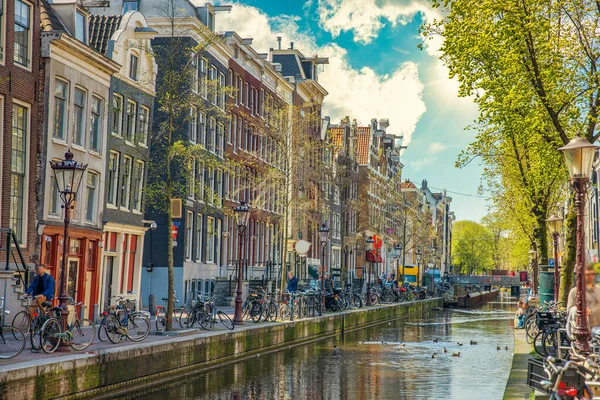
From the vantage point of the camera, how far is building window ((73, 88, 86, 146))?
30891 millimetres

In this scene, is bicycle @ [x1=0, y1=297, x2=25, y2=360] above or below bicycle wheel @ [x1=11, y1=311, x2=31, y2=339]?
below

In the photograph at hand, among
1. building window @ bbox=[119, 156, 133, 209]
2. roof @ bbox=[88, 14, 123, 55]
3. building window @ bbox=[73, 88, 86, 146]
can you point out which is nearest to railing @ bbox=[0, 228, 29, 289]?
building window @ bbox=[73, 88, 86, 146]

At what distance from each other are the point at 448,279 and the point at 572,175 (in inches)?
3928

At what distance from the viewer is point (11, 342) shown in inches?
667

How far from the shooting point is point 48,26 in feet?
94.5

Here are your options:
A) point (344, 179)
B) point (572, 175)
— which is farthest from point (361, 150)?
point (572, 175)

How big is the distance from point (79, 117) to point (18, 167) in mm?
5237

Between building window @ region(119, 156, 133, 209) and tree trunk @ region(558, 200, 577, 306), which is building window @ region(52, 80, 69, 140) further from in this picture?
tree trunk @ region(558, 200, 577, 306)

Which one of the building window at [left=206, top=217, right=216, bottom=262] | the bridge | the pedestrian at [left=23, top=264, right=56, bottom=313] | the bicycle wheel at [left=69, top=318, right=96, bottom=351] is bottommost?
the bicycle wheel at [left=69, top=318, right=96, bottom=351]

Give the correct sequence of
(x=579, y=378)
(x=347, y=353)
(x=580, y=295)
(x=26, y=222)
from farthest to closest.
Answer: (x=347, y=353) → (x=26, y=222) → (x=580, y=295) → (x=579, y=378)

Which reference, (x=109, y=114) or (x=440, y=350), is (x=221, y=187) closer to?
(x=109, y=114)

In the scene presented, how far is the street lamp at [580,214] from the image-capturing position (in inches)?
557

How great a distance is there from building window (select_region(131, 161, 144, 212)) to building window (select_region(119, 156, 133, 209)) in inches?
12.9

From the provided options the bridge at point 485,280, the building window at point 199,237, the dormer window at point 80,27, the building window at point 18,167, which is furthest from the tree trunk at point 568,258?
the bridge at point 485,280
